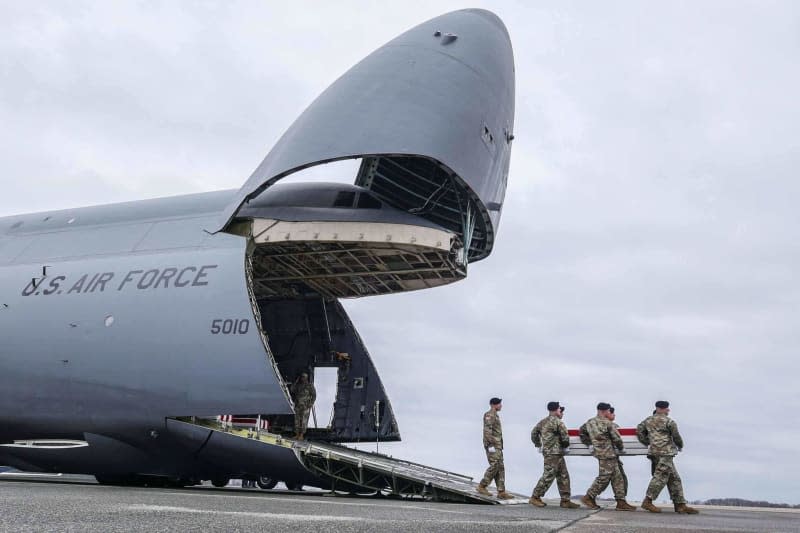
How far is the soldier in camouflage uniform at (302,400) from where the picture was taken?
18.5 m

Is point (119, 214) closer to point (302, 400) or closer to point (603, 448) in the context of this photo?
point (302, 400)

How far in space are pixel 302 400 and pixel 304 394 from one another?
17 centimetres

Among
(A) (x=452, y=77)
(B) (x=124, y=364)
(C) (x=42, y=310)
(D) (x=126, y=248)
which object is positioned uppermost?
(A) (x=452, y=77)

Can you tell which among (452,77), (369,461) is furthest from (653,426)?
→ (452,77)

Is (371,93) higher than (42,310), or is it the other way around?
(371,93)

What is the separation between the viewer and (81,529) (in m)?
4.50

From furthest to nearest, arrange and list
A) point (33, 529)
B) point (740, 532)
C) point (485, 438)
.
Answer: point (485, 438) → point (740, 532) → point (33, 529)

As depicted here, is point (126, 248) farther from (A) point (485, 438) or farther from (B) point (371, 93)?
(A) point (485, 438)

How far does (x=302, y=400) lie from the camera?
18.7 meters

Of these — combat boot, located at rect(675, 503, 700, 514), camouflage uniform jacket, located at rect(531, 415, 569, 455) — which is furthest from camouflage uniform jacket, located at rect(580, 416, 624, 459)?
combat boot, located at rect(675, 503, 700, 514)

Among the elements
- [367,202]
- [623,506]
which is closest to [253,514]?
[623,506]

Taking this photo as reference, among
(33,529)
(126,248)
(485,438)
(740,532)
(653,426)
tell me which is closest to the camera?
(33,529)

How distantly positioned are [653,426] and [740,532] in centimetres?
568

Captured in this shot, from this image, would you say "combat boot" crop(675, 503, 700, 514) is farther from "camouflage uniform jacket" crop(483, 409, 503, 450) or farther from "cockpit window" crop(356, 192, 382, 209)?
"cockpit window" crop(356, 192, 382, 209)
